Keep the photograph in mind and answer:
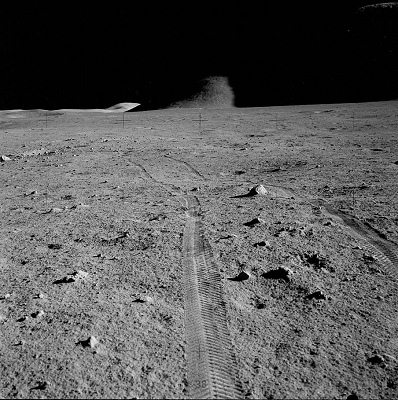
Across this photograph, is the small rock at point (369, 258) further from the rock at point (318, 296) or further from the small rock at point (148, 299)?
the small rock at point (148, 299)

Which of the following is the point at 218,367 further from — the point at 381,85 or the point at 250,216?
the point at 381,85

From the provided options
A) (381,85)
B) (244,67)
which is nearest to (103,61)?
(244,67)

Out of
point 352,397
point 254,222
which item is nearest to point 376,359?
point 352,397

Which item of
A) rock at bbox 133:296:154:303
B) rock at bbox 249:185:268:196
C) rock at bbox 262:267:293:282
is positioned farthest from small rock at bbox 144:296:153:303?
rock at bbox 249:185:268:196

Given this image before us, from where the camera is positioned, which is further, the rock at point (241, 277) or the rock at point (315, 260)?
the rock at point (315, 260)

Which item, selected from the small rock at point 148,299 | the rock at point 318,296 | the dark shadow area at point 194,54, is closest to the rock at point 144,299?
the small rock at point 148,299

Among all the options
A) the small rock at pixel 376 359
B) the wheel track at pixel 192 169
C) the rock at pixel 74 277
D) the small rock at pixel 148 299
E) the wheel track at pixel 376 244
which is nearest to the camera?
the small rock at pixel 376 359

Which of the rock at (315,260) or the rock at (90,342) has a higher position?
the rock at (90,342)
